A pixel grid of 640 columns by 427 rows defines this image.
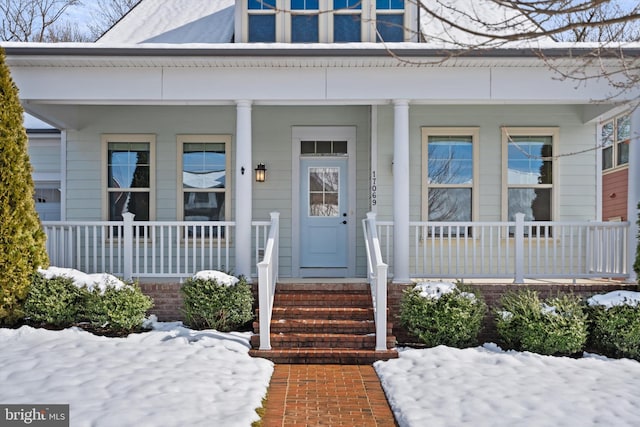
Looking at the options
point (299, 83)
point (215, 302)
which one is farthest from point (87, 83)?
point (215, 302)

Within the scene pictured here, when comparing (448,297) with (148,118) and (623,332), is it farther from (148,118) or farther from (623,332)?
(148,118)

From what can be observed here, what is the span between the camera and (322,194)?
10.7m

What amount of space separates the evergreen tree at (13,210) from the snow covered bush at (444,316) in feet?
17.1

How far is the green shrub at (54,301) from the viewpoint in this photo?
7.92m

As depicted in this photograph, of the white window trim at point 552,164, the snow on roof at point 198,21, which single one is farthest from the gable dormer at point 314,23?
the white window trim at point 552,164

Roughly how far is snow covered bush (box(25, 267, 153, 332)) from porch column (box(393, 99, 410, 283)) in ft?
12.1

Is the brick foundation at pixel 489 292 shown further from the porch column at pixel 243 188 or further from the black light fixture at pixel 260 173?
the black light fixture at pixel 260 173

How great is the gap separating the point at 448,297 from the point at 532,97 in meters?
3.26

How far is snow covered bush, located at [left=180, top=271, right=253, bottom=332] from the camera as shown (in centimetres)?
808

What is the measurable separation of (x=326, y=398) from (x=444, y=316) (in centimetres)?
241

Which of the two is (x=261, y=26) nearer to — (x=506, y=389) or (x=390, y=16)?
(x=390, y=16)

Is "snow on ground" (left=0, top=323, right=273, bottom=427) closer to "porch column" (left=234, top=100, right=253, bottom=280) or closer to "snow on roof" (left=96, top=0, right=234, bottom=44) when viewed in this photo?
"porch column" (left=234, top=100, right=253, bottom=280)

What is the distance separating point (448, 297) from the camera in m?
7.81

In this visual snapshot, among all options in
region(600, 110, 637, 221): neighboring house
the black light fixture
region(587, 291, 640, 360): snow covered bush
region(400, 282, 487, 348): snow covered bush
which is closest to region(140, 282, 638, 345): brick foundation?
region(400, 282, 487, 348): snow covered bush
